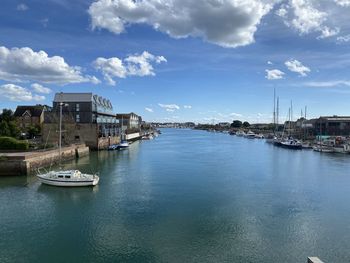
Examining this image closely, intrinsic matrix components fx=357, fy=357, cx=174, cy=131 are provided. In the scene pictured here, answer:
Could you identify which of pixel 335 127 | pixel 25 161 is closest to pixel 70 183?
pixel 25 161

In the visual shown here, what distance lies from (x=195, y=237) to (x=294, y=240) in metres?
6.12

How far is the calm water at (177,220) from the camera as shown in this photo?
20.0m

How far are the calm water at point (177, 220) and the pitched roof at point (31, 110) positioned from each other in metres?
65.3

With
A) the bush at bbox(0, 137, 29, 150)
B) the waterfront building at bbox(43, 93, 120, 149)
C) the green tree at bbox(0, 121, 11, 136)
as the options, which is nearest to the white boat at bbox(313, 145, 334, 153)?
the waterfront building at bbox(43, 93, 120, 149)

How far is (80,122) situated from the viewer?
82875 mm

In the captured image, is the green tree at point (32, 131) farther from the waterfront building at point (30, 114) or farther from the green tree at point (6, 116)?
the waterfront building at point (30, 114)

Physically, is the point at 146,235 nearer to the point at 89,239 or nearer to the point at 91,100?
the point at 89,239

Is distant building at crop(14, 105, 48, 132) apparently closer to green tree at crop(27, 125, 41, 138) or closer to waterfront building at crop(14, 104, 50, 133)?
waterfront building at crop(14, 104, 50, 133)

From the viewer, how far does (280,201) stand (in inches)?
1277

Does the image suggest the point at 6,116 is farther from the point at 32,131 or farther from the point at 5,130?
the point at 5,130

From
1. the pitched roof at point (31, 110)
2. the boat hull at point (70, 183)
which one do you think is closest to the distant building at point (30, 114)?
the pitched roof at point (31, 110)

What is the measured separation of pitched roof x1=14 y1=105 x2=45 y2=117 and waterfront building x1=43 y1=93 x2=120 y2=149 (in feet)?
58.3

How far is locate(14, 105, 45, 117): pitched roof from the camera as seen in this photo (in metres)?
102

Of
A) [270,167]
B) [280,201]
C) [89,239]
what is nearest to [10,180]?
[89,239]
